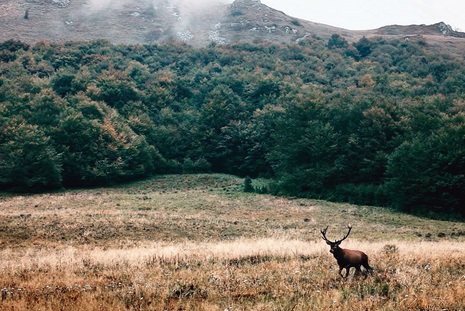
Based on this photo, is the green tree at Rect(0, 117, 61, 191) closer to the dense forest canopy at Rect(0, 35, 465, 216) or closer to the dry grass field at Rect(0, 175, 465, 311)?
the dense forest canopy at Rect(0, 35, 465, 216)

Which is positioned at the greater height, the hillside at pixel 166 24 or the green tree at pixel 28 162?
the hillside at pixel 166 24

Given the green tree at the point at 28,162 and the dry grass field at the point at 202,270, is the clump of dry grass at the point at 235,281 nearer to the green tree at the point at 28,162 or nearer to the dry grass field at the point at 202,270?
the dry grass field at the point at 202,270

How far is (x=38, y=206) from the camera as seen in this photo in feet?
133

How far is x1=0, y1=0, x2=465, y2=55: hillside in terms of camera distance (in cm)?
12962

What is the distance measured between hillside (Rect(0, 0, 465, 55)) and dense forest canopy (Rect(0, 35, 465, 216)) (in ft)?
80.0

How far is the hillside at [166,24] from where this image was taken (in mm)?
129625

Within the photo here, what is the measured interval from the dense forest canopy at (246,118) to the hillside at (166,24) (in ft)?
80.0

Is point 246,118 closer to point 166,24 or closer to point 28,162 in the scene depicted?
point 28,162

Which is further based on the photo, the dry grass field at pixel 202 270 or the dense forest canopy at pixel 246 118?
the dense forest canopy at pixel 246 118

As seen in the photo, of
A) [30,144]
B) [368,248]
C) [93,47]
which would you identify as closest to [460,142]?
[368,248]

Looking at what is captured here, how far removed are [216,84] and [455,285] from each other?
285 ft

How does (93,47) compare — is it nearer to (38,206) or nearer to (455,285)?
(38,206)

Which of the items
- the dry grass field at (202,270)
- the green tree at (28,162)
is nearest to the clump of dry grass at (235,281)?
the dry grass field at (202,270)

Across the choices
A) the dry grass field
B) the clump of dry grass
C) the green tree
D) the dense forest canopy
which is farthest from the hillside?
the clump of dry grass
